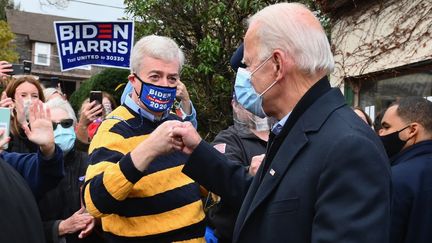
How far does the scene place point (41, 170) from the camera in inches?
126

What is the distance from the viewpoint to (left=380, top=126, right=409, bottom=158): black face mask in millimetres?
3864

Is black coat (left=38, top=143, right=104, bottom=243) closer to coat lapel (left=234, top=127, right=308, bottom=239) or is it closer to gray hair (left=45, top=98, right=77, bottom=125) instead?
gray hair (left=45, top=98, right=77, bottom=125)

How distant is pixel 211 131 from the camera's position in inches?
381

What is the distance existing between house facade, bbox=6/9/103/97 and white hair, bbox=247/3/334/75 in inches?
1702

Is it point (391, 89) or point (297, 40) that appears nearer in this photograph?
point (297, 40)

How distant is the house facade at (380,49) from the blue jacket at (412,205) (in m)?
2.63

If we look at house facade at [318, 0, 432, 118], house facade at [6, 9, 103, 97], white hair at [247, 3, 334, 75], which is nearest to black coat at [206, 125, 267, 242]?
white hair at [247, 3, 334, 75]

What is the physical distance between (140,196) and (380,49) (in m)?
4.63

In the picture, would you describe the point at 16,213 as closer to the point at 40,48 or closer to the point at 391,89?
the point at 391,89

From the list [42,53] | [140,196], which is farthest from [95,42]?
[42,53]

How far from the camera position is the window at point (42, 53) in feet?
147

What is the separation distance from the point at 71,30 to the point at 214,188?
3.55 meters

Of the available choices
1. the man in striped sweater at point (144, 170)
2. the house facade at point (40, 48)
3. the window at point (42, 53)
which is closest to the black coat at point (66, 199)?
the man in striped sweater at point (144, 170)

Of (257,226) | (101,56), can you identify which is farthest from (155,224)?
(101,56)
